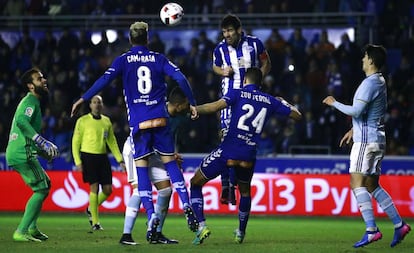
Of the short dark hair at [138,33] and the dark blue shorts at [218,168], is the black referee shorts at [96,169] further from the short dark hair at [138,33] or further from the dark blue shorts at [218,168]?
the short dark hair at [138,33]

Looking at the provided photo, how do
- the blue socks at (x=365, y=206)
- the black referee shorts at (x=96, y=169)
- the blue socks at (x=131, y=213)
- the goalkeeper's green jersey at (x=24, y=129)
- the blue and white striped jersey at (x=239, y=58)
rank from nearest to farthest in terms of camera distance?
Answer: the blue socks at (x=365, y=206) → the blue socks at (x=131, y=213) → the goalkeeper's green jersey at (x=24, y=129) → the blue and white striped jersey at (x=239, y=58) → the black referee shorts at (x=96, y=169)

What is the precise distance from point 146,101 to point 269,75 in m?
12.3

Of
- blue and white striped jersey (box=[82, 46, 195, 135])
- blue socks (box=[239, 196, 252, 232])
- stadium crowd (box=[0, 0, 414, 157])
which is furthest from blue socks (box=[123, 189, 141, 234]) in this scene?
stadium crowd (box=[0, 0, 414, 157])

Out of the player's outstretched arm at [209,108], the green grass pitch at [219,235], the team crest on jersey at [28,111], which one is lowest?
the green grass pitch at [219,235]

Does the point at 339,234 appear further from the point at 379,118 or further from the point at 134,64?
the point at 134,64

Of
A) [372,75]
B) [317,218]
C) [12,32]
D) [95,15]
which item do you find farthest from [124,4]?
[372,75]

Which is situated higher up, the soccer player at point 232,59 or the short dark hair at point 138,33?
the short dark hair at point 138,33

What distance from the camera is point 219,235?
49.9ft

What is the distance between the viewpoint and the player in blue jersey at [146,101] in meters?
12.9

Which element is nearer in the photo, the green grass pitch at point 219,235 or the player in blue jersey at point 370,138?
the green grass pitch at point 219,235

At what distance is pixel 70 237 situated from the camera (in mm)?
14586

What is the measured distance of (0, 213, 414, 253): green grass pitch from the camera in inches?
485

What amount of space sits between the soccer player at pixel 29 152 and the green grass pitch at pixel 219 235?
14.4 inches

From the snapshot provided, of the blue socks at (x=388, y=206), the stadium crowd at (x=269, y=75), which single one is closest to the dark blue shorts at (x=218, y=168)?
the blue socks at (x=388, y=206)
